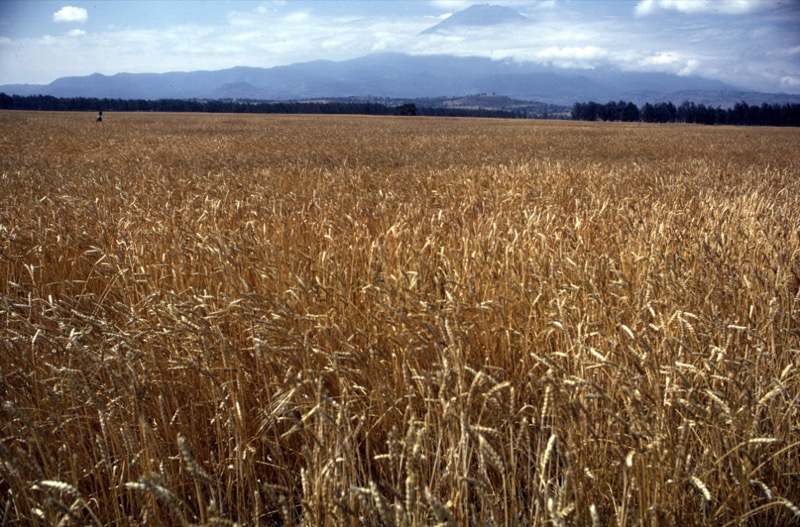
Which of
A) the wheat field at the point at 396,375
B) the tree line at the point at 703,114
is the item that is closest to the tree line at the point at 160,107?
the tree line at the point at 703,114

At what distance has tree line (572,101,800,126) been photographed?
9212 centimetres

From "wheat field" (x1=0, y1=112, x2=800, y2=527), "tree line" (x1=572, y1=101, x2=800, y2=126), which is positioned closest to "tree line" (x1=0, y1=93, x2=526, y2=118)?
"tree line" (x1=572, y1=101, x2=800, y2=126)

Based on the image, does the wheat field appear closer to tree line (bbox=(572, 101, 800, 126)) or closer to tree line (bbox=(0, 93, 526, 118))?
tree line (bbox=(0, 93, 526, 118))

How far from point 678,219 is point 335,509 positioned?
4899mm

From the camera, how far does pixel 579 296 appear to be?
3.12 meters

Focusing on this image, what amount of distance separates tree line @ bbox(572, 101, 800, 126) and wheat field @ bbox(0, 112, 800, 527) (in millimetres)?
109027

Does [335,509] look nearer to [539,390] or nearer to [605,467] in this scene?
[605,467]

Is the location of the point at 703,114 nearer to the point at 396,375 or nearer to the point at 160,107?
the point at 160,107

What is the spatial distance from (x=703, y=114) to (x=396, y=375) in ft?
384

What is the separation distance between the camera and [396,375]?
236cm

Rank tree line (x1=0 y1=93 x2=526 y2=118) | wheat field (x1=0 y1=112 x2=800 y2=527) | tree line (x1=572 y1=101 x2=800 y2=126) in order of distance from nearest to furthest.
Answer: wheat field (x1=0 y1=112 x2=800 y2=527) → tree line (x1=572 y1=101 x2=800 y2=126) → tree line (x1=0 y1=93 x2=526 y2=118)

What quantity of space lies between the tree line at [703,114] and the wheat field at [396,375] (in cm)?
10903

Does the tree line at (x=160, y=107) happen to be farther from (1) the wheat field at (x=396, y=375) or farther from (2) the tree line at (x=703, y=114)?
(1) the wheat field at (x=396, y=375)

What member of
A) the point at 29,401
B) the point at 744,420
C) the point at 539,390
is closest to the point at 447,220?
the point at 539,390
